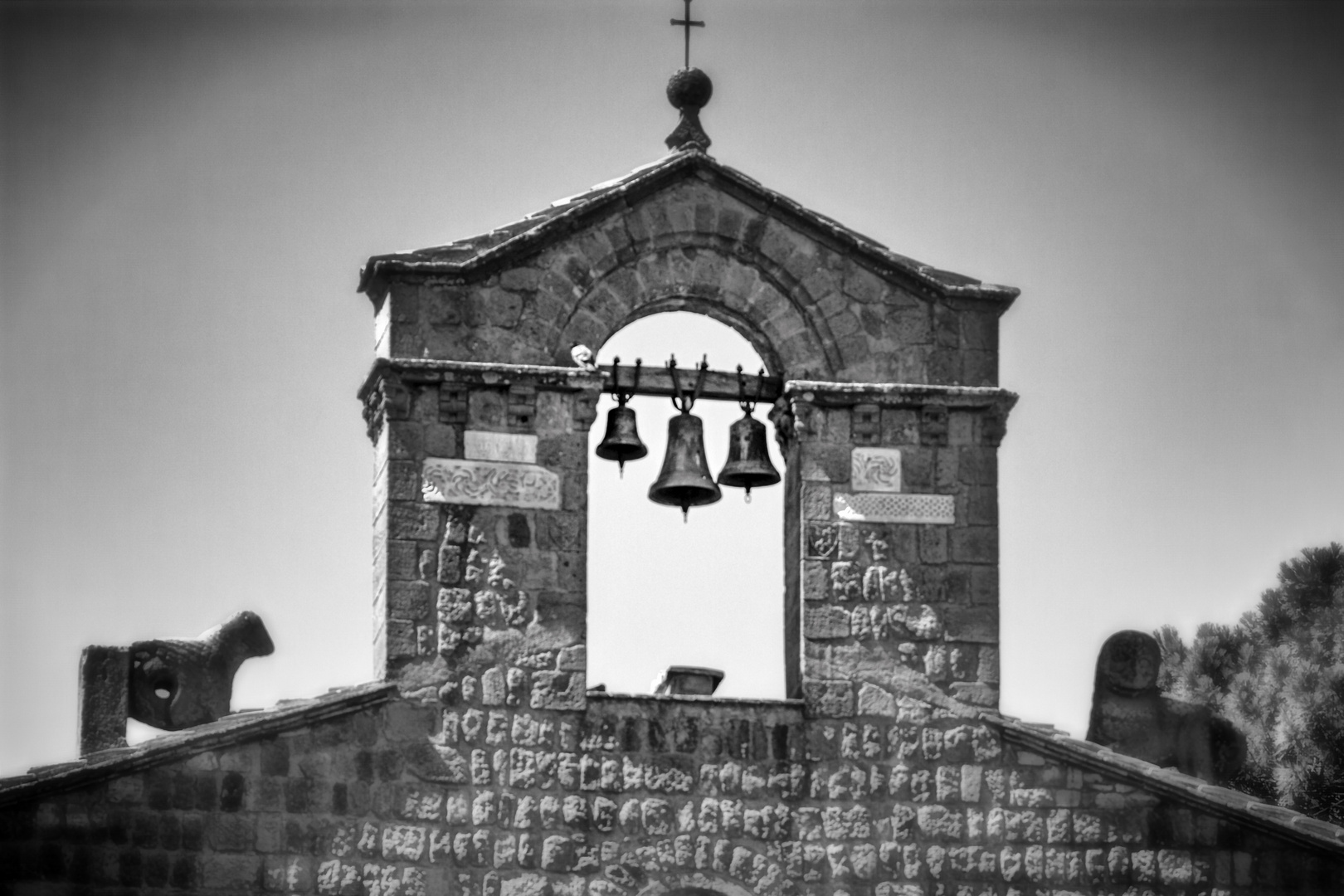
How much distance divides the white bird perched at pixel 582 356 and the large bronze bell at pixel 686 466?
0.94 m

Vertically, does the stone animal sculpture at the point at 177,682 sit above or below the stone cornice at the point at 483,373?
below

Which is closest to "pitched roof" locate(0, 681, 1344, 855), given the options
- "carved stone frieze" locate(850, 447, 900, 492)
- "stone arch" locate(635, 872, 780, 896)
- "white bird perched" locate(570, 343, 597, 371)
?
"stone arch" locate(635, 872, 780, 896)

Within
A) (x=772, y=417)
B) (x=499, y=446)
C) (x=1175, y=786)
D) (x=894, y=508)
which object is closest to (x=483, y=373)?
(x=499, y=446)

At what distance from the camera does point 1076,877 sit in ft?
80.1

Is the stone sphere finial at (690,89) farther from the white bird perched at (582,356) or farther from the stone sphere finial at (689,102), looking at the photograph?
the white bird perched at (582,356)

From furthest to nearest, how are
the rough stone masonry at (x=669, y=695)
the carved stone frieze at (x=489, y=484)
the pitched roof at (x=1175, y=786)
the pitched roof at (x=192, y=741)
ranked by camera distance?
the carved stone frieze at (x=489, y=484), the pitched roof at (x=1175, y=786), the rough stone masonry at (x=669, y=695), the pitched roof at (x=192, y=741)

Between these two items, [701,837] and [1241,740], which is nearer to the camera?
[701,837]

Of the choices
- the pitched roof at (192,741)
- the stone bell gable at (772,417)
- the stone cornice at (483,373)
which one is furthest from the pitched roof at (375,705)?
the stone cornice at (483,373)

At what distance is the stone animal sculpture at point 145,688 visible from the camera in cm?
2486

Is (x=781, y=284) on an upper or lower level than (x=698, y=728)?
upper

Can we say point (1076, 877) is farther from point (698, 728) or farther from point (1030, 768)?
point (698, 728)

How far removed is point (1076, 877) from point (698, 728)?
2801 mm

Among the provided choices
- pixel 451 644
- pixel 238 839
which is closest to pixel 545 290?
pixel 451 644

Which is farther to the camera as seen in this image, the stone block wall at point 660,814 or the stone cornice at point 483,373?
the stone cornice at point 483,373
